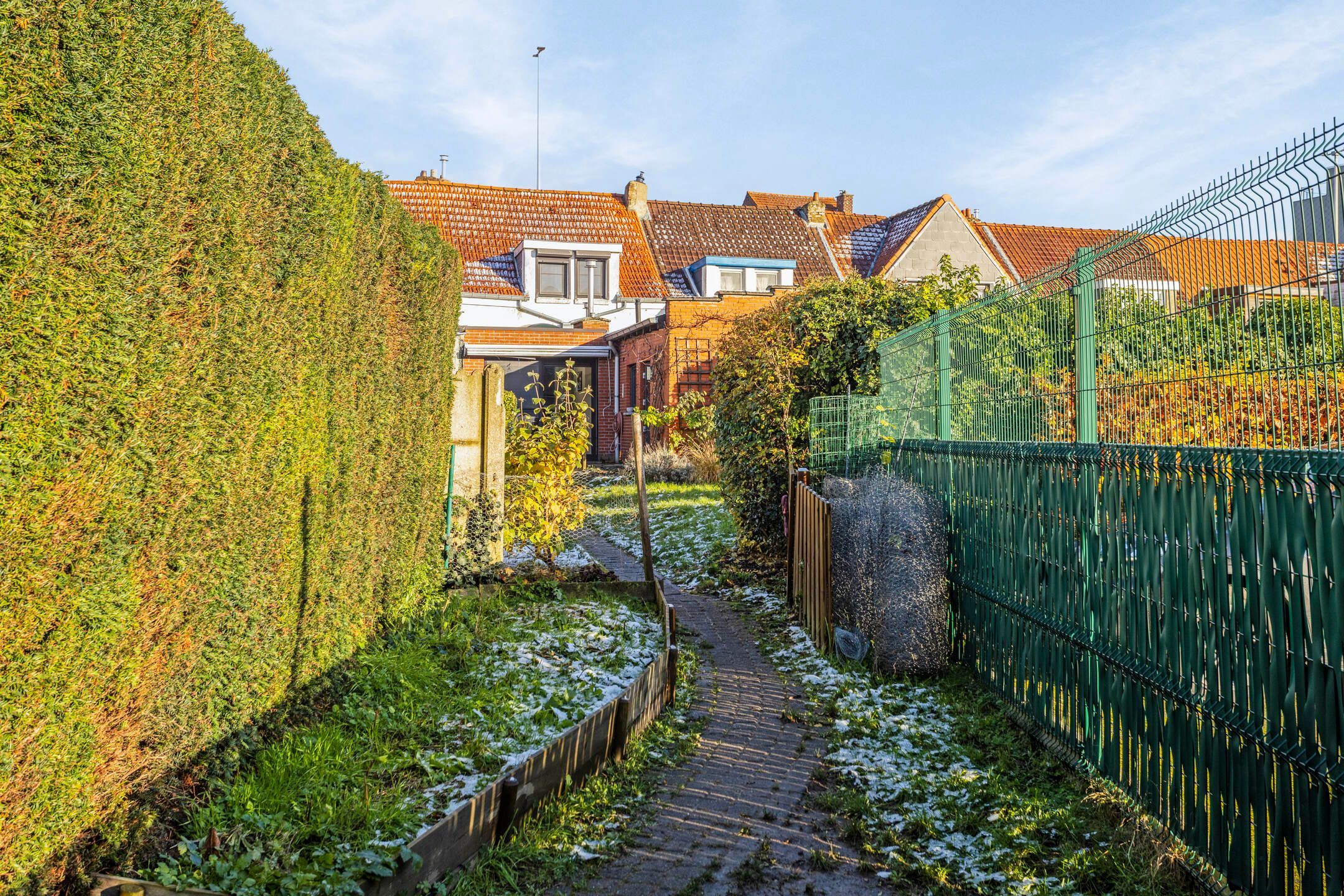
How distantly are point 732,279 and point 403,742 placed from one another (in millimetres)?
25500

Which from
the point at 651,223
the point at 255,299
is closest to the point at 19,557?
the point at 255,299

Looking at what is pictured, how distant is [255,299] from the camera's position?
3.89 metres

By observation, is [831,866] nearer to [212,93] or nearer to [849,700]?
[849,700]

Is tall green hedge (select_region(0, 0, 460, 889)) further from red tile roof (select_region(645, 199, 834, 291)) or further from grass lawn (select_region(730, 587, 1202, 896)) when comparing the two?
red tile roof (select_region(645, 199, 834, 291))

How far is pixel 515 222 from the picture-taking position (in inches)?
1185

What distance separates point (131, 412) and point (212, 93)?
1.25 metres

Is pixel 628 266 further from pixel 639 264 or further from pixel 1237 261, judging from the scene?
pixel 1237 261

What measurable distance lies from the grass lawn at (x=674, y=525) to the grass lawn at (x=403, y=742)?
11.6 ft

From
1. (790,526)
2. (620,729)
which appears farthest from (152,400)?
(790,526)

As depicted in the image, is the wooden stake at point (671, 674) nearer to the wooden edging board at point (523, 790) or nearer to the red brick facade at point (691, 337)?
the wooden edging board at point (523, 790)

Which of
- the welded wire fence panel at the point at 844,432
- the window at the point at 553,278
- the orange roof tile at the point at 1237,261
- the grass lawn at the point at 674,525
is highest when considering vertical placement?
the window at the point at 553,278

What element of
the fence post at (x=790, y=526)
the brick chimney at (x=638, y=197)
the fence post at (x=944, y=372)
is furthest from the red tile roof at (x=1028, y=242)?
the fence post at (x=944, y=372)

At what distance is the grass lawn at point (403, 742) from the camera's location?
10.7ft

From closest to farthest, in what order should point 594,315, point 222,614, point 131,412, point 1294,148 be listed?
point 131,412 < point 1294,148 < point 222,614 < point 594,315
